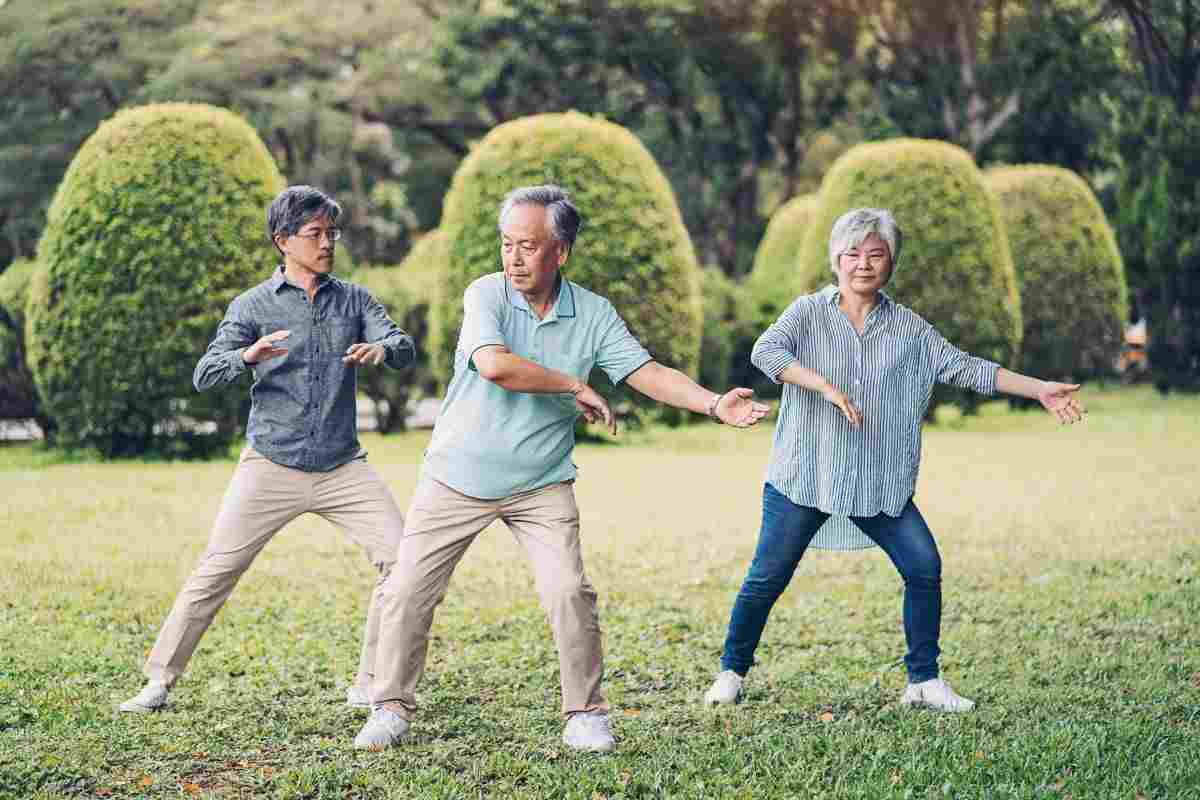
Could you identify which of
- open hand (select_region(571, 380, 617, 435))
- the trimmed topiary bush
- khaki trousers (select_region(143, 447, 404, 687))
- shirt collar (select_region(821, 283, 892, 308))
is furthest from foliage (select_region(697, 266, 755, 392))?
open hand (select_region(571, 380, 617, 435))

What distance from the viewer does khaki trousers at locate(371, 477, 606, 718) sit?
4527mm

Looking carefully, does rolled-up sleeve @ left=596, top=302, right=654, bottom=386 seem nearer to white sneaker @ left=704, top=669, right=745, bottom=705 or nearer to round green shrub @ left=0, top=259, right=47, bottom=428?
white sneaker @ left=704, top=669, right=745, bottom=705

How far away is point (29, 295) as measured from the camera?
13117 millimetres

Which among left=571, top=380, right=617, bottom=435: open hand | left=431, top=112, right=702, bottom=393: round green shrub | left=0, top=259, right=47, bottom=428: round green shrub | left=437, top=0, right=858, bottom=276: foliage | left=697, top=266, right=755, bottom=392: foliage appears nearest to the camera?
left=571, top=380, right=617, bottom=435: open hand

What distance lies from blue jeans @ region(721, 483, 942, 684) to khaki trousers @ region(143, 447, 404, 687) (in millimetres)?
1329

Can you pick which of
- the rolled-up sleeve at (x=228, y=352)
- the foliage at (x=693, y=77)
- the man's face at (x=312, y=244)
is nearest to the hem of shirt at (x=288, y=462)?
the rolled-up sleeve at (x=228, y=352)

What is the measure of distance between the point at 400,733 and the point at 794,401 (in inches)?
71.9

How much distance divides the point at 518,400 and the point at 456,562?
56cm

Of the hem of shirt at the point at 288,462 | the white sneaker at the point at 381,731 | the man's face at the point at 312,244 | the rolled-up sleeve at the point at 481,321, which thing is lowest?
the white sneaker at the point at 381,731

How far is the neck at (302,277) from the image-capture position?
511 centimetres

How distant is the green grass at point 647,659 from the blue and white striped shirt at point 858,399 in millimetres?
815

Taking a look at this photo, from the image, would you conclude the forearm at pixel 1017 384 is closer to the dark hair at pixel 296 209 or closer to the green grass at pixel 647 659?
the green grass at pixel 647 659

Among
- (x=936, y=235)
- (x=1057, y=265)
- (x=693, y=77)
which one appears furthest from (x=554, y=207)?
(x=693, y=77)

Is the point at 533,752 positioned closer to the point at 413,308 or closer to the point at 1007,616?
the point at 1007,616
